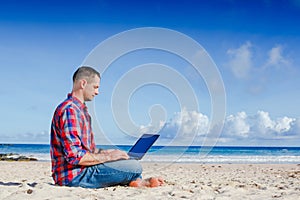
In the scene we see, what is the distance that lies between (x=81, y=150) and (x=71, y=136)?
0.67 feet

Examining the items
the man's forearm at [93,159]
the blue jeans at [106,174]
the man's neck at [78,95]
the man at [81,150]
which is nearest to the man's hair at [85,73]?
the man at [81,150]

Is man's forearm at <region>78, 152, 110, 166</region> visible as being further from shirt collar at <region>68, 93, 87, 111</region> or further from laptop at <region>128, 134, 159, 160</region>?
shirt collar at <region>68, 93, 87, 111</region>

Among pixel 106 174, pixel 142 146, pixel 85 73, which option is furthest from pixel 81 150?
pixel 85 73

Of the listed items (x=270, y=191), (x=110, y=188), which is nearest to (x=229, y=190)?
(x=270, y=191)

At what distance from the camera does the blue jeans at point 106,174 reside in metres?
4.76

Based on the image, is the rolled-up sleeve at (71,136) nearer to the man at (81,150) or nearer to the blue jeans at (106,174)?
the man at (81,150)

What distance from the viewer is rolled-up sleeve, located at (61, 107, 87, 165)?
447 cm

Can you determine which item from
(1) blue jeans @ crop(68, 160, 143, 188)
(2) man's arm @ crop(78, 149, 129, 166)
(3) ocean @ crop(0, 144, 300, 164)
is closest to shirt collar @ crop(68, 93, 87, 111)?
(2) man's arm @ crop(78, 149, 129, 166)

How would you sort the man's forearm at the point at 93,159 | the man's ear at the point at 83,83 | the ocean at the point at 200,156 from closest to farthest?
the man's forearm at the point at 93,159 → the man's ear at the point at 83,83 → the ocean at the point at 200,156

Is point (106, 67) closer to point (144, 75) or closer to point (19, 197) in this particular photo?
point (144, 75)

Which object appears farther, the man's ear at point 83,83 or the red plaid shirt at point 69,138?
the man's ear at point 83,83

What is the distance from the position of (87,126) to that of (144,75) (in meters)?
1.41

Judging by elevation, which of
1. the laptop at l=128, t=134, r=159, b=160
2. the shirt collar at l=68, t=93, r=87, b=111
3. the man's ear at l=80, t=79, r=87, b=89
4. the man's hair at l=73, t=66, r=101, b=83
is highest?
the man's hair at l=73, t=66, r=101, b=83

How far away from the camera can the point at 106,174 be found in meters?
4.87
